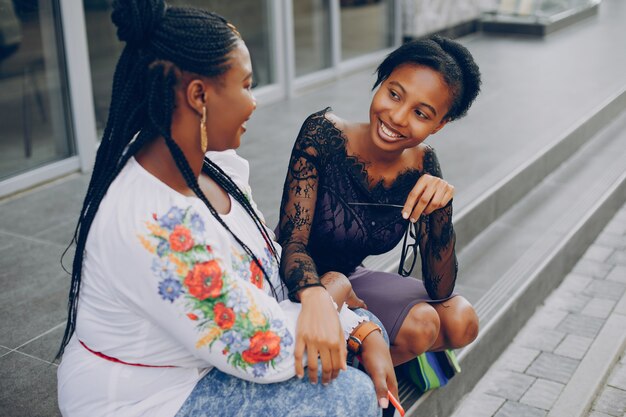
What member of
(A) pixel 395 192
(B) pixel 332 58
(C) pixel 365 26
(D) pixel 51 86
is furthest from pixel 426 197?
(C) pixel 365 26

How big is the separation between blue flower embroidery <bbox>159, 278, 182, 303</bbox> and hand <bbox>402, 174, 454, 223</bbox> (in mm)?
958

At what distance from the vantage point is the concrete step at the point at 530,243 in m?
3.46

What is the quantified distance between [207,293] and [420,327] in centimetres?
110

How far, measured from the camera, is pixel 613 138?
6676 mm

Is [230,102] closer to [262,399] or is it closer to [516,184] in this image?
[262,399]

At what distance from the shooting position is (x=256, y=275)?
6.31ft

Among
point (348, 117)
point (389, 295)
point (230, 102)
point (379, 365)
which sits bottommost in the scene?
point (348, 117)

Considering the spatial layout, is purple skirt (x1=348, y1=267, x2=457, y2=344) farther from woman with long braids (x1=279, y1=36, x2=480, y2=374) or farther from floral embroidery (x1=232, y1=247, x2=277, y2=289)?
floral embroidery (x1=232, y1=247, x2=277, y2=289)

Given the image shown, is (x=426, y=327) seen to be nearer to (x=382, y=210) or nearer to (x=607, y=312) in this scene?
(x=382, y=210)

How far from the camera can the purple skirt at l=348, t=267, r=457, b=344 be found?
8.61 ft

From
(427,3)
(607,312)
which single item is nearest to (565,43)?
(427,3)

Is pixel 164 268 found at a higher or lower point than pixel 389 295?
higher

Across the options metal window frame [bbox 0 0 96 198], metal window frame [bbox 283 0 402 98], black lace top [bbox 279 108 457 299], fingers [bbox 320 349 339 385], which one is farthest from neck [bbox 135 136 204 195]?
metal window frame [bbox 283 0 402 98]

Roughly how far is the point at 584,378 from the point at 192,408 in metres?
2.18
